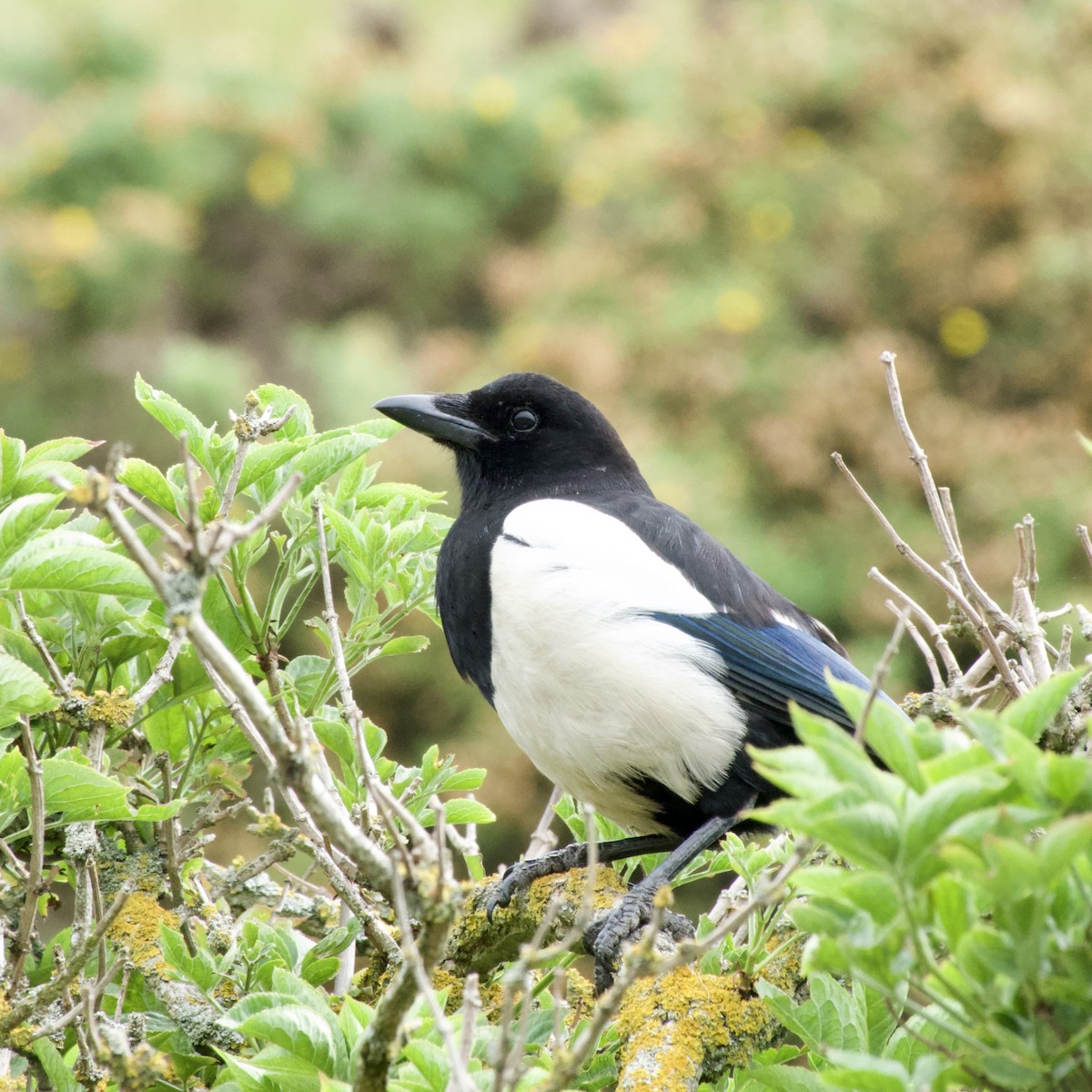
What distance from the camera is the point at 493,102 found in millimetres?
7512

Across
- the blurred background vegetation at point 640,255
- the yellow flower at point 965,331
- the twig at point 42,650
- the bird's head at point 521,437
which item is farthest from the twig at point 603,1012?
the yellow flower at point 965,331

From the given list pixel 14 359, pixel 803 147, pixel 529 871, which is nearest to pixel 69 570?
pixel 529 871

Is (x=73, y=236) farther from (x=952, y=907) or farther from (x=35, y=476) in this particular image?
(x=952, y=907)

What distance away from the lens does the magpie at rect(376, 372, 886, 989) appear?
5.13 feet

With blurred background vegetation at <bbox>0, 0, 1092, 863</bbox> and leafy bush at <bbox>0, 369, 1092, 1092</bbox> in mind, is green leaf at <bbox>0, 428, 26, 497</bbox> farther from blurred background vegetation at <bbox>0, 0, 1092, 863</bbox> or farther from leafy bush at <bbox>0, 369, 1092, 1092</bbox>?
blurred background vegetation at <bbox>0, 0, 1092, 863</bbox>

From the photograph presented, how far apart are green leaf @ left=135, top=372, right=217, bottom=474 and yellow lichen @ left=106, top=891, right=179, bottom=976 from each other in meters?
0.39

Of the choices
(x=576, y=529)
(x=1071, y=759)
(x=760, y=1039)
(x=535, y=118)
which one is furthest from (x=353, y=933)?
(x=535, y=118)

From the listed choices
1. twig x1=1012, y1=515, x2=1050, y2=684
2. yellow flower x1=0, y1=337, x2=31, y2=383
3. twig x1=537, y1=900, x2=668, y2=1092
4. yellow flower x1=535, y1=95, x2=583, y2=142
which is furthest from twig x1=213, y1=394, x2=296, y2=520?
yellow flower x1=535, y1=95, x2=583, y2=142

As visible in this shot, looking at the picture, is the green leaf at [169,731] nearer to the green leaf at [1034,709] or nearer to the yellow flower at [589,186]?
the green leaf at [1034,709]

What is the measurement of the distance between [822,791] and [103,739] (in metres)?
0.74

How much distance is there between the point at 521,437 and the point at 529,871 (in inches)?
29.0

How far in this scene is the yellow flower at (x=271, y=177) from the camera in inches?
295

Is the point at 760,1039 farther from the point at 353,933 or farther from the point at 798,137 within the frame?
the point at 798,137

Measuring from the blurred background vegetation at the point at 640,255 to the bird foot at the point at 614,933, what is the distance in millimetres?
3585
